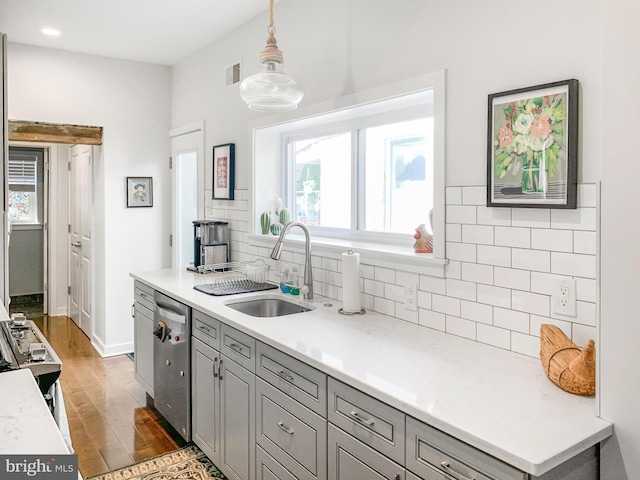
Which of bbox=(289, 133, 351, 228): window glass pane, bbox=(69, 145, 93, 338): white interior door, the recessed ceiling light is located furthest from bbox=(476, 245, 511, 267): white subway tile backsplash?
bbox=(69, 145, 93, 338): white interior door

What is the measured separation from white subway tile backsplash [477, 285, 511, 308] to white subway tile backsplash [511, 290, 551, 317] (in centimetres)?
3

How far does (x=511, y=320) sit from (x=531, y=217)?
393mm

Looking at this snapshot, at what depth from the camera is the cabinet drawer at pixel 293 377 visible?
1799mm

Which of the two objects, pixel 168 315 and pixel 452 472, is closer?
pixel 452 472

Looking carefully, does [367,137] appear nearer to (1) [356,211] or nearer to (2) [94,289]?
(1) [356,211]

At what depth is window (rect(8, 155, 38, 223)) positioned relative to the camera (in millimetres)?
6527

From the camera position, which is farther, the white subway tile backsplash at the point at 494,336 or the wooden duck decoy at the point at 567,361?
the white subway tile backsplash at the point at 494,336

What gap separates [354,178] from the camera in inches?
120

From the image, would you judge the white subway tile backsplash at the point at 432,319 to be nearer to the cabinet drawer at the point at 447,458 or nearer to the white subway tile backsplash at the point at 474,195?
the white subway tile backsplash at the point at 474,195

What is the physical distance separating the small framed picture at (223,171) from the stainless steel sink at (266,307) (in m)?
1.17

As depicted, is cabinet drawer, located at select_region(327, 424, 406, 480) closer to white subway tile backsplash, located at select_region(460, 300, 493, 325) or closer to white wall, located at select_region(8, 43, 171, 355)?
white subway tile backsplash, located at select_region(460, 300, 493, 325)

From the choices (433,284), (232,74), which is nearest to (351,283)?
(433,284)

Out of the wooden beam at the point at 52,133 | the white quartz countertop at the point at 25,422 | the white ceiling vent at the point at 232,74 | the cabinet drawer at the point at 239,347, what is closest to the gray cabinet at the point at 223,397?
the cabinet drawer at the point at 239,347

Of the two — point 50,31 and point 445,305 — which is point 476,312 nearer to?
point 445,305
